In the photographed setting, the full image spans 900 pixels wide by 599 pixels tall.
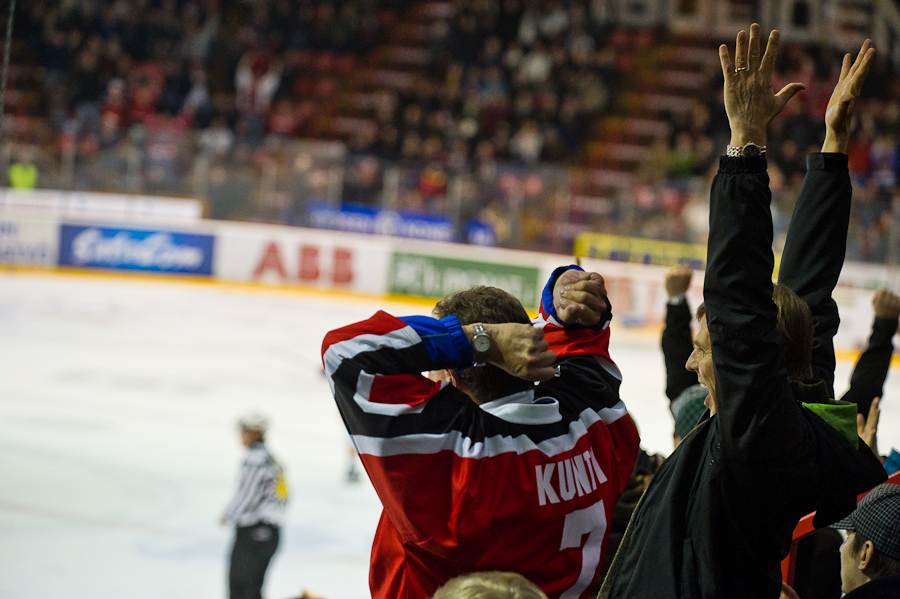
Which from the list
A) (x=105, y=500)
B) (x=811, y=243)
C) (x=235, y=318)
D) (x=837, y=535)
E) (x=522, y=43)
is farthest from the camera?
(x=522, y=43)

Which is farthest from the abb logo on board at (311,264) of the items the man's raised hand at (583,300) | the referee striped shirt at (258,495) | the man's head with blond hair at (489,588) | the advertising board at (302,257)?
the man's head with blond hair at (489,588)

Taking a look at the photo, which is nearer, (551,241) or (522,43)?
(551,241)

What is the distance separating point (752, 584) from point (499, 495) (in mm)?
449

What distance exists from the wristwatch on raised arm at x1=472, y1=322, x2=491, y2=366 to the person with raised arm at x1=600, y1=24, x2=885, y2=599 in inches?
14.5

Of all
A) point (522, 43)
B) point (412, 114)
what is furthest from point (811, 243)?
point (522, 43)

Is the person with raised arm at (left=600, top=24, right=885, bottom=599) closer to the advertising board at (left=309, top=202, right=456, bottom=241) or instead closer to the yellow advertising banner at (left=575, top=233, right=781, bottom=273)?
the yellow advertising banner at (left=575, top=233, right=781, bottom=273)

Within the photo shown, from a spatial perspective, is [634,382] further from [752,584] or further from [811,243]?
[752,584]

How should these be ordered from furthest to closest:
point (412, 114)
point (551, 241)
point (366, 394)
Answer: point (412, 114)
point (551, 241)
point (366, 394)

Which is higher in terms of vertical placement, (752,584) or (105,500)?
(752,584)

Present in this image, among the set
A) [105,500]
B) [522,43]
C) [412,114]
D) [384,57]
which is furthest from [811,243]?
[384,57]

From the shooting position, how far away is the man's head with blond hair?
1.30 m

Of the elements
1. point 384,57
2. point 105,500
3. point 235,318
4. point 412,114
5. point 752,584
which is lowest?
point 105,500

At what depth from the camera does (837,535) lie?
242cm

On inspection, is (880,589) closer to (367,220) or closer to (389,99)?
(367,220)
